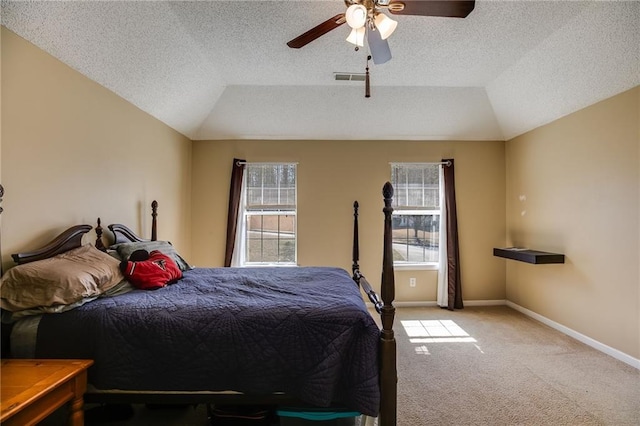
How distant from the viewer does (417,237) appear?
4.69 meters

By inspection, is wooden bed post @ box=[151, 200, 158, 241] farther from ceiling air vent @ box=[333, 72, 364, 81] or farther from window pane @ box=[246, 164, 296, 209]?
ceiling air vent @ box=[333, 72, 364, 81]

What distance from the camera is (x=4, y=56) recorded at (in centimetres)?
182

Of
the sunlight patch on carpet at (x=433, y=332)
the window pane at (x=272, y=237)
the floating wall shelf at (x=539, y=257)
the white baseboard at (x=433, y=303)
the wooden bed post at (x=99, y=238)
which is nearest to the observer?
the wooden bed post at (x=99, y=238)

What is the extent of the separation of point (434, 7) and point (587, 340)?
11.7 feet

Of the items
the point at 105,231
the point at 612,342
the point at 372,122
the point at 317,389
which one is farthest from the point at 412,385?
the point at 372,122

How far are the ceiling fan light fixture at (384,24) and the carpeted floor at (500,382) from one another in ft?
8.30

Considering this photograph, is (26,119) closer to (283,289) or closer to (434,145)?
(283,289)

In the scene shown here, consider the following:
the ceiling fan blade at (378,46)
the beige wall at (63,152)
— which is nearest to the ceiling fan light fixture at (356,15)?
the ceiling fan blade at (378,46)

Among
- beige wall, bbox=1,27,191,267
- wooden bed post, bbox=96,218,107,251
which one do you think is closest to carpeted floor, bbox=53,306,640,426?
wooden bed post, bbox=96,218,107,251

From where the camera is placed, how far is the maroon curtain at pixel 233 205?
14.3 ft

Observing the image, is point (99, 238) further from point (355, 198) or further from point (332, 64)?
point (355, 198)

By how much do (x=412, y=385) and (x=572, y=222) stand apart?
261cm

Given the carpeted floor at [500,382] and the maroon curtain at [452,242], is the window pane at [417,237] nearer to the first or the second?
the maroon curtain at [452,242]

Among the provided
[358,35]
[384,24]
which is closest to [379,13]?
[384,24]
